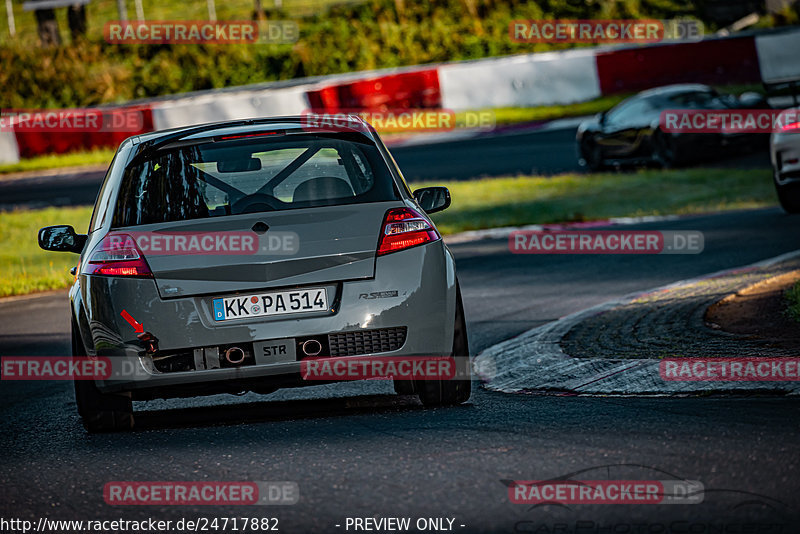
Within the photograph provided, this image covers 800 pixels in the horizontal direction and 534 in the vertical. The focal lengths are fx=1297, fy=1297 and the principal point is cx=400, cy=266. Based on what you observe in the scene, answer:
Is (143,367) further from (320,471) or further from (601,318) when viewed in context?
(601,318)

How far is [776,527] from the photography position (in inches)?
163

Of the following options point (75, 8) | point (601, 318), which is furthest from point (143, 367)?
point (75, 8)

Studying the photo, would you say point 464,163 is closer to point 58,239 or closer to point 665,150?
point 665,150

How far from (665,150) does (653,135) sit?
0.33 m

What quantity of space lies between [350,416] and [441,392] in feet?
1.54

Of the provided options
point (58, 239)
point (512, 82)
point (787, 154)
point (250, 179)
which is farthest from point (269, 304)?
point (512, 82)

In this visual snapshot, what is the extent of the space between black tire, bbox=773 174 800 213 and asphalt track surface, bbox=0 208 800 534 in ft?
27.1

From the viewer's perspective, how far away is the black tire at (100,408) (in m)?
6.31

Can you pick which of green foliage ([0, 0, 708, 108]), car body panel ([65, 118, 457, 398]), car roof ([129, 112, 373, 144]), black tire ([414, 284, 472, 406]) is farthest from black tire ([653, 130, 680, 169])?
green foliage ([0, 0, 708, 108])

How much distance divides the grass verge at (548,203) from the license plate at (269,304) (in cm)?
955

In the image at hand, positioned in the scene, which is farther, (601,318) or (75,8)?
(75,8)

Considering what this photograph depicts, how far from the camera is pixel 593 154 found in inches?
889

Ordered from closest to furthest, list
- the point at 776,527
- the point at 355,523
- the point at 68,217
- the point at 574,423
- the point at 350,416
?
1. the point at 776,527
2. the point at 355,523
3. the point at 574,423
4. the point at 350,416
5. the point at 68,217

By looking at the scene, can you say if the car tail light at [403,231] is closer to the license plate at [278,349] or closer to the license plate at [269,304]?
the license plate at [269,304]
